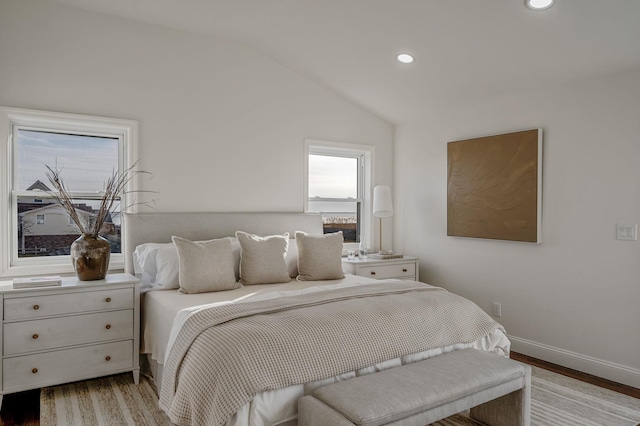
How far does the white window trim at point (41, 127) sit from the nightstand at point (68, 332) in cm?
27

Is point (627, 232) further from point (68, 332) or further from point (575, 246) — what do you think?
point (68, 332)

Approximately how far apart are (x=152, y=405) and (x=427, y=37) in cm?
323

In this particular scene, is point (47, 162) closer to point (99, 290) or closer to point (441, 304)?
point (99, 290)

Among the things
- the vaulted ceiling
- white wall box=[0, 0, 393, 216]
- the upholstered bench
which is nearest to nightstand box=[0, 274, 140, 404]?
white wall box=[0, 0, 393, 216]

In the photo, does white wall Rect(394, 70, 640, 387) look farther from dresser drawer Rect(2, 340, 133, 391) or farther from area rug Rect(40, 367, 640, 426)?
dresser drawer Rect(2, 340, 133, 391)

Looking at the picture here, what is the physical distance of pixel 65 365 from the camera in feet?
9.71

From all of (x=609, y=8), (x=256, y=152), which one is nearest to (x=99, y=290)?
(x=256, y=152)

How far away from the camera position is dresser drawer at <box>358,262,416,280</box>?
14.7 feet

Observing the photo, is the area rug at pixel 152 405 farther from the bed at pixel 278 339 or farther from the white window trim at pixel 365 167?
the white window trim at pixel 365 167

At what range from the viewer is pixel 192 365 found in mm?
2105

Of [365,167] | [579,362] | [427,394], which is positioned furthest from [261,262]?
[579,362]

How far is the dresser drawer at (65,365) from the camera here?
281 centimetres

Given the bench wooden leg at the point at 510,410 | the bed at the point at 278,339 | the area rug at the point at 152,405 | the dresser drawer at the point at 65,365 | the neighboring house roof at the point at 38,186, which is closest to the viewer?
the bed at the point at 278,339

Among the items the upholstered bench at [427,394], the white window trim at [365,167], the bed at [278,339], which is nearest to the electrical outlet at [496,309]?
the bed at [278,339]
